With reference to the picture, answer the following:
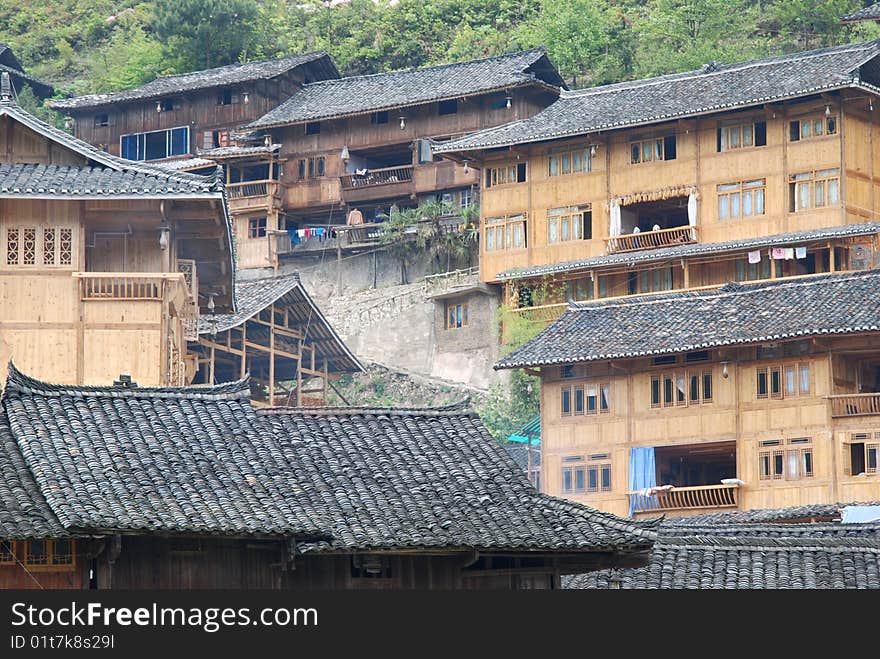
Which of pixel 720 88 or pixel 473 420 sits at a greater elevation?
pixel 720 88

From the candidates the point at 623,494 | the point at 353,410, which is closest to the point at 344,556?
the point at 353,410

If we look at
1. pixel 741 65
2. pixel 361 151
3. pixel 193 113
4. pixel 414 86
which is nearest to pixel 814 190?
pixel 741 65

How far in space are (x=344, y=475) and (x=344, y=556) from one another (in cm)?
139

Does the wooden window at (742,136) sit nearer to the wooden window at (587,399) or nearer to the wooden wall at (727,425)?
the wooden wall at (727,425)

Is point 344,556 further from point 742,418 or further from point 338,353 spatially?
point 338,353

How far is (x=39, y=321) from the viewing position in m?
42.9

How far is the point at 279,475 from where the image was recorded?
2947 cm

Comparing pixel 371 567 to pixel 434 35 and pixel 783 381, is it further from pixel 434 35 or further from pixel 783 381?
pixel 434 35

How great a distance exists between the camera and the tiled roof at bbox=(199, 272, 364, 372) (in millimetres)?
54781

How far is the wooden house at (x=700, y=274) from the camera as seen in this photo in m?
51.8

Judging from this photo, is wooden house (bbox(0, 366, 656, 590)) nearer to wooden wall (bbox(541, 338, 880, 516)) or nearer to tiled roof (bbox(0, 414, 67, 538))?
tiled roof (bbox(0, 414, 67, 538))

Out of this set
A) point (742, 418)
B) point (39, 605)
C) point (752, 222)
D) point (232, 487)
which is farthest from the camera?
point (752, 222)

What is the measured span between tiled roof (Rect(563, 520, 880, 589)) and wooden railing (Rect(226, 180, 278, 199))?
1481 inches

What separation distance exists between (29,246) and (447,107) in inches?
1126
